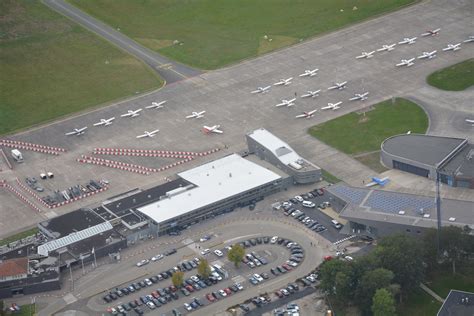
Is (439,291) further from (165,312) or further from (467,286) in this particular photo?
(165,312)

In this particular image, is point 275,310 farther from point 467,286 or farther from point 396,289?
point 467,286

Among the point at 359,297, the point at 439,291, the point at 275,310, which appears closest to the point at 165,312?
the point at 275,310

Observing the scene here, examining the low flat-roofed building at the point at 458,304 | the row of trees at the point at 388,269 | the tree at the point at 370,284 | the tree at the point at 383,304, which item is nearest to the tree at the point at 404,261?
the row of trees at the point at 388,269

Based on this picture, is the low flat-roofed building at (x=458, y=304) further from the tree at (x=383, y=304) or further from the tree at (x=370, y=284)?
the tree at (x=370, y=284)

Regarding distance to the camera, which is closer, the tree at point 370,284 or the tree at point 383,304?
the tree at point 383,304

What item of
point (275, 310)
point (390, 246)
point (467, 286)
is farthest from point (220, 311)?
point (467, 286)

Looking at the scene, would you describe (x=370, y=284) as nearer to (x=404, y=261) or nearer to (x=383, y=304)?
(x=383, y=304)
